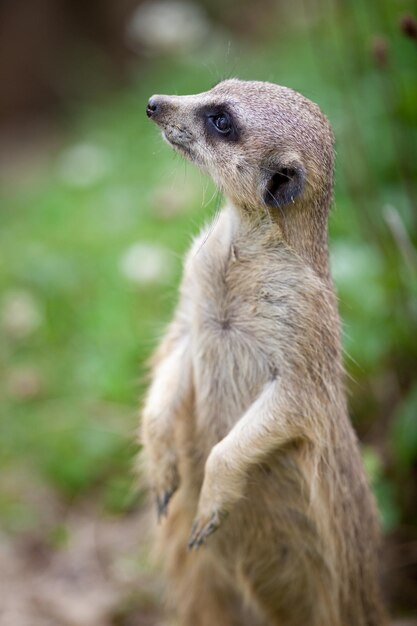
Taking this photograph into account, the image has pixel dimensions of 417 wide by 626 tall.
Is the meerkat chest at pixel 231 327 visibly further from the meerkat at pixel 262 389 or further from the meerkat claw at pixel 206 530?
the meerkat claw at pixel 206 530

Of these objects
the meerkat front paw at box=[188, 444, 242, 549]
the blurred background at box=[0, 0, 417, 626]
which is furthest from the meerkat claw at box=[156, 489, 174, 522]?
the blurred background at box=[0, 0, 417, 626]

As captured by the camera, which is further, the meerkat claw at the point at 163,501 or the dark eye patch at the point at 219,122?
the meerkat claw at the point at 163,501

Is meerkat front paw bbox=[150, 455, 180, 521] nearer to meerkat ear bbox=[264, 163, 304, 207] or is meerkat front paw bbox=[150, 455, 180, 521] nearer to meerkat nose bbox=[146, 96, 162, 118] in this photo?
meerkat ear bbox=[264, 163, 304, 207]

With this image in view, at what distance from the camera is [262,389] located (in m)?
3.06

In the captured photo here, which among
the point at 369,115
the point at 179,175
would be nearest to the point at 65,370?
the point at 179,175

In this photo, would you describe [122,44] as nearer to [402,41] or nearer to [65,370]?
[402,41]

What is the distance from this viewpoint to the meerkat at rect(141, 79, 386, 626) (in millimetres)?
2904

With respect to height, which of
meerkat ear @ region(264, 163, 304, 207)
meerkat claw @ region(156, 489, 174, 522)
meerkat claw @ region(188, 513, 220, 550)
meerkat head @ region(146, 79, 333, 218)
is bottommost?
meerkat claw @ region(188, 513, 220, 550)

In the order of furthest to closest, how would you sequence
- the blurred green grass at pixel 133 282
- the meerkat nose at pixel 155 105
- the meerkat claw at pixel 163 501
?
1. the blurred green grass at pixel 133 282
2. the meerkat claw at pixel 163 501
3. the meerkat nose at pixel 155 105

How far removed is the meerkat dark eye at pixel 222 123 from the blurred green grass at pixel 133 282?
0.84 ft

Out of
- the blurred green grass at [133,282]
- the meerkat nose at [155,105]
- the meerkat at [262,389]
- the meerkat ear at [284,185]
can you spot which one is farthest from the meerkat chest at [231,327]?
the meerkat nose at [155,105]

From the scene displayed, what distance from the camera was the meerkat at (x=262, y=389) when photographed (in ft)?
9.53

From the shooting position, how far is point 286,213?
293 cm

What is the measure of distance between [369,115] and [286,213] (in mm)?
3014
